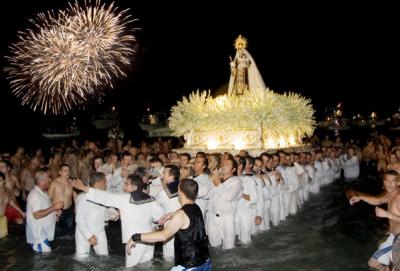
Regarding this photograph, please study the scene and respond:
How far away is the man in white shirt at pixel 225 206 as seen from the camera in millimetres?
7781

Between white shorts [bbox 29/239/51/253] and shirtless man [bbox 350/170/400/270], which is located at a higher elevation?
shirtless man [bbox 350/170/400/270]

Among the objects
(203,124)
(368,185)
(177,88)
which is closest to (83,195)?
(203,124)

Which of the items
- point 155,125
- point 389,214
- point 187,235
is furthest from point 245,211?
point 155,125

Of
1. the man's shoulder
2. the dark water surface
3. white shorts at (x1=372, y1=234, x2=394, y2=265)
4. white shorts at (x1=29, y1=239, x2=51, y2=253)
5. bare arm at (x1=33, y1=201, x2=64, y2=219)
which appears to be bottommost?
the dark water surface

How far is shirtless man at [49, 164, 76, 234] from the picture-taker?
8516 millimetres

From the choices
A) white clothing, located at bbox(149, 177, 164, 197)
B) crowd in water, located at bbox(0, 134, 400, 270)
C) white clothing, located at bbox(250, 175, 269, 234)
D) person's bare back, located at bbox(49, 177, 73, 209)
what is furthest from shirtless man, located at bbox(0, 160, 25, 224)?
white clothing, located at bbox(250, 175, 269, 234)

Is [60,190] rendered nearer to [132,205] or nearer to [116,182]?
[116,182]

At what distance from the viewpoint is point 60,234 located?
9609mm

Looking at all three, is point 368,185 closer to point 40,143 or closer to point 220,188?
point 220,188

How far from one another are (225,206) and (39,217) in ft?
11.1

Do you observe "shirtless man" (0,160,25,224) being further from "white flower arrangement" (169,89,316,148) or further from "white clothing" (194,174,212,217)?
"white flower arrangement" (169,89,316,148)

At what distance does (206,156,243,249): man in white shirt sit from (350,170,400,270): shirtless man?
219 cm

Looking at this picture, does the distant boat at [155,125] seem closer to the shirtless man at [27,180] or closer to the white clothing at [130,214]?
the shirtless man at [27,180]

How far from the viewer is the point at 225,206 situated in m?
7.91
